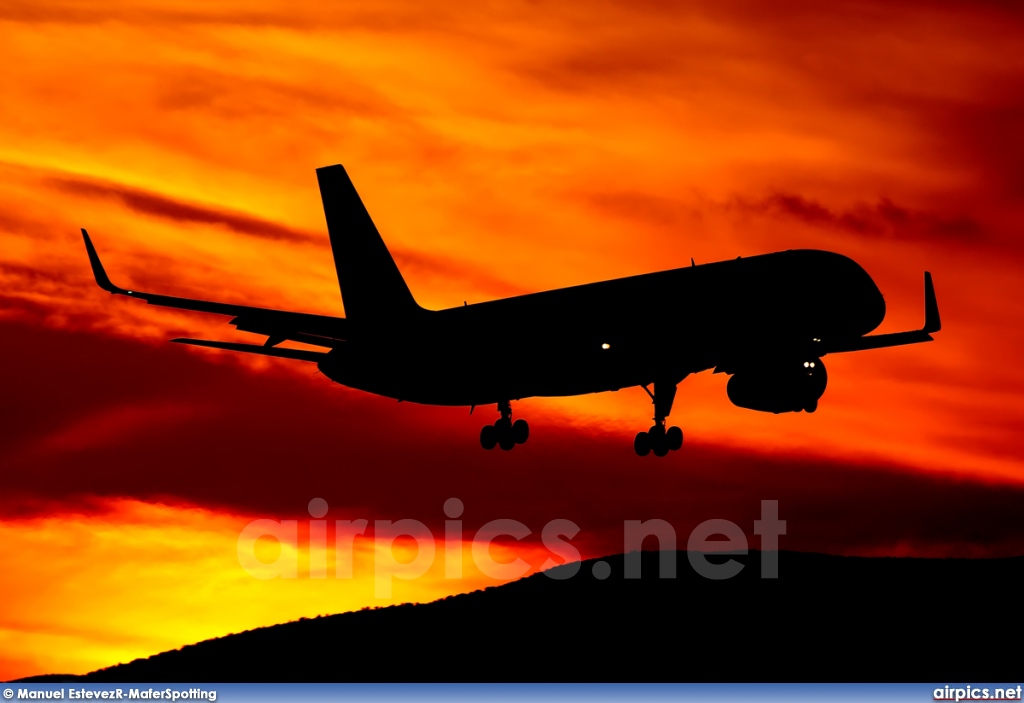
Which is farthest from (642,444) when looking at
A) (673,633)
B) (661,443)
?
(673,633)

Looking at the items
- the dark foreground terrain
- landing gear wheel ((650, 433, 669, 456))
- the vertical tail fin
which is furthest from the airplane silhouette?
the dark foreground terrain

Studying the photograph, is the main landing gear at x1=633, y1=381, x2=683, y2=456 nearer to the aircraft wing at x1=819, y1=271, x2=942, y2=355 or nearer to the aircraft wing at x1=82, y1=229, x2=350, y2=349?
the aircraft wing at x1=819, y1=271, x2=942, y2=355

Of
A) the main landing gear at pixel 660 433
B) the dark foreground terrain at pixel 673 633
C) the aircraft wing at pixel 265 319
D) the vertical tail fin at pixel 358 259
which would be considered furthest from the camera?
the dark foreground terrain at pixel 673 633

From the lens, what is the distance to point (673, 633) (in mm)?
125062

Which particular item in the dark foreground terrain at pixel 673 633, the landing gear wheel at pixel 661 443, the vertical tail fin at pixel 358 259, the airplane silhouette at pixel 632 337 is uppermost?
the vertical tail fin at pixel 358 259

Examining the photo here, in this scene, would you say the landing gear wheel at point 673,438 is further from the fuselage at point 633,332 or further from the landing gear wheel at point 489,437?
the landing gear wheel at point 489,437

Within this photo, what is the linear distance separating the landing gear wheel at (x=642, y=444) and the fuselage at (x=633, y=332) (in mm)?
4440

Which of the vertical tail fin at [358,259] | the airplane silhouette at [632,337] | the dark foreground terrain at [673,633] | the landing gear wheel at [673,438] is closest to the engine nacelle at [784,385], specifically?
the airplane silhouette at [632,337]

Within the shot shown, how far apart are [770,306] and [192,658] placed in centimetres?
9806

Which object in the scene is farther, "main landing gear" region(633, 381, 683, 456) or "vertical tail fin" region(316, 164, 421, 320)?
"vertical tail fin" region(316, 164, 421, 320)

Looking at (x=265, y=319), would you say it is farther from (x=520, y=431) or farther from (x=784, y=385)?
(x=784, y=385)

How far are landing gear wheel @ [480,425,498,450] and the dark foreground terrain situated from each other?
178 ft

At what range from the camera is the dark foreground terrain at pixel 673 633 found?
11169cm

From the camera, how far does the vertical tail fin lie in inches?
2731
